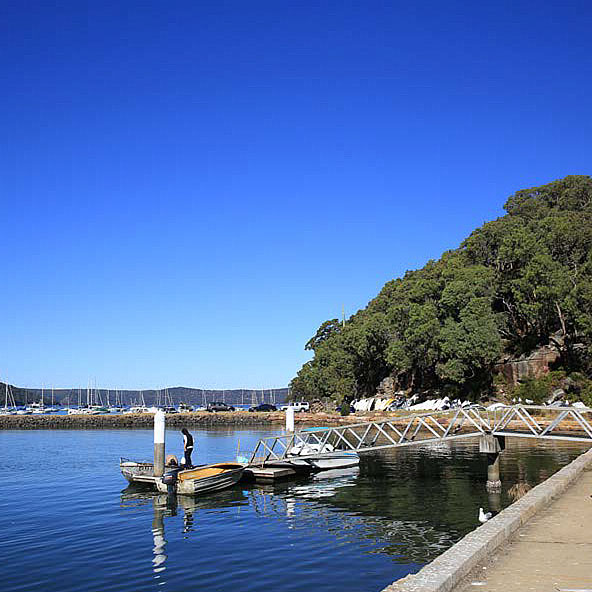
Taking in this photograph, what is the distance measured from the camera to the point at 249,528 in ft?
77.3

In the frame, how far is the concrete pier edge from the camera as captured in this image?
29.3ft

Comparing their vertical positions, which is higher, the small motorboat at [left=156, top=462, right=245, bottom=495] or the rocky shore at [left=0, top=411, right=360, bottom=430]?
the small motorboat at [left=156, top=462, right=245, bottom=495]

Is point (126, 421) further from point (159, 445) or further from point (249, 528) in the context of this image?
point (249, 528)

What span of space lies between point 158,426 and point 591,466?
2060 centimetres

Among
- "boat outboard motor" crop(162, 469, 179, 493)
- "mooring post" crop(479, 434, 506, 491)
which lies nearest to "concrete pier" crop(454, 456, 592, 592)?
"mooring post" crop(479, 434, 506, 491)

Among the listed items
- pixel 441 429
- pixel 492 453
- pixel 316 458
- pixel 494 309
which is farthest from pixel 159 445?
pixel 494 309

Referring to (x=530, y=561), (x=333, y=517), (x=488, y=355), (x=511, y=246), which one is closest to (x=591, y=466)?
(x=333, y=517)

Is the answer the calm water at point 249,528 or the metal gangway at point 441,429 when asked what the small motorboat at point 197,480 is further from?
the metal gangway at point 441,429

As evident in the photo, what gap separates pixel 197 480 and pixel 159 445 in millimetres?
3612

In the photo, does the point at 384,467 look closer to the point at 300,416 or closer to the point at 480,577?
the point at 480,577

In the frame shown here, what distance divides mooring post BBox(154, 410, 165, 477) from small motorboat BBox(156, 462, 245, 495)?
96 centimetres

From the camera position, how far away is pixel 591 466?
25.1 m

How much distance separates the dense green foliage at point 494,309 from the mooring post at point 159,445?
47496 millimetres

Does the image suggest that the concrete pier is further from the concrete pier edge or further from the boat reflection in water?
the boat reflection in water
